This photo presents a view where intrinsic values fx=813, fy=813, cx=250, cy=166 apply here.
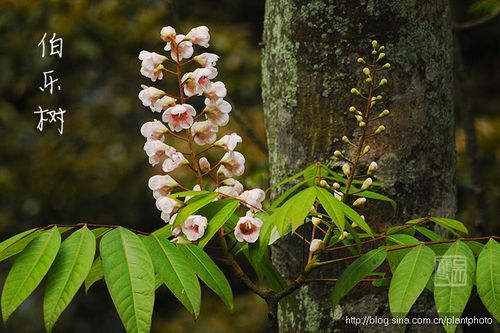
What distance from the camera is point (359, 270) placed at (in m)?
1.30

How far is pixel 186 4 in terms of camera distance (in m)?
5.82

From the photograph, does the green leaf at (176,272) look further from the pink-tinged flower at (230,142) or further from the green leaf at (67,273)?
the pink-tinged flower at (230,142)

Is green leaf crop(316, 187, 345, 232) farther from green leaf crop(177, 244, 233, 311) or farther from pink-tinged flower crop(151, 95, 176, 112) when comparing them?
pink-tinged flower crop(151, 95, 176, 112)

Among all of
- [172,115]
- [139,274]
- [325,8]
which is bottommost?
[139,274]

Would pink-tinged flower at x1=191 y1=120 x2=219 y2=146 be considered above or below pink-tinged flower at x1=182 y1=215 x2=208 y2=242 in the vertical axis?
above

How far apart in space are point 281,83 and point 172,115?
1.25ft

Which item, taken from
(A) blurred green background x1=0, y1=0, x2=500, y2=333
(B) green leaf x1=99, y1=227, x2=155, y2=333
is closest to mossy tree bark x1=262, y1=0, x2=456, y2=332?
(B) green leaf x1=99, y1=227, x2=155, y2=333

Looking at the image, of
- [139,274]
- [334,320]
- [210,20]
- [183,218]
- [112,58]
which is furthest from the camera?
[210,20]

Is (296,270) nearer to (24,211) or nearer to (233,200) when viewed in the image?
(233,200)

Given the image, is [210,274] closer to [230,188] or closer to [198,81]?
[230,188]

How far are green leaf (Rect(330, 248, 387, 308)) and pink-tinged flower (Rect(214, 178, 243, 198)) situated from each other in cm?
25

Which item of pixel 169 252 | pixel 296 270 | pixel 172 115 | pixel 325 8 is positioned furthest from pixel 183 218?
pixel 325 8

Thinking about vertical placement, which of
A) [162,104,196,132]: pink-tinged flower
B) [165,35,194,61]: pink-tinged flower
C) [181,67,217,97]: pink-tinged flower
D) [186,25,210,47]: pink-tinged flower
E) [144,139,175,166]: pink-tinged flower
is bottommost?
[144,139,175,166]: pink-tinged flower

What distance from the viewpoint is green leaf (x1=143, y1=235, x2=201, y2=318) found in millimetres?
1204
